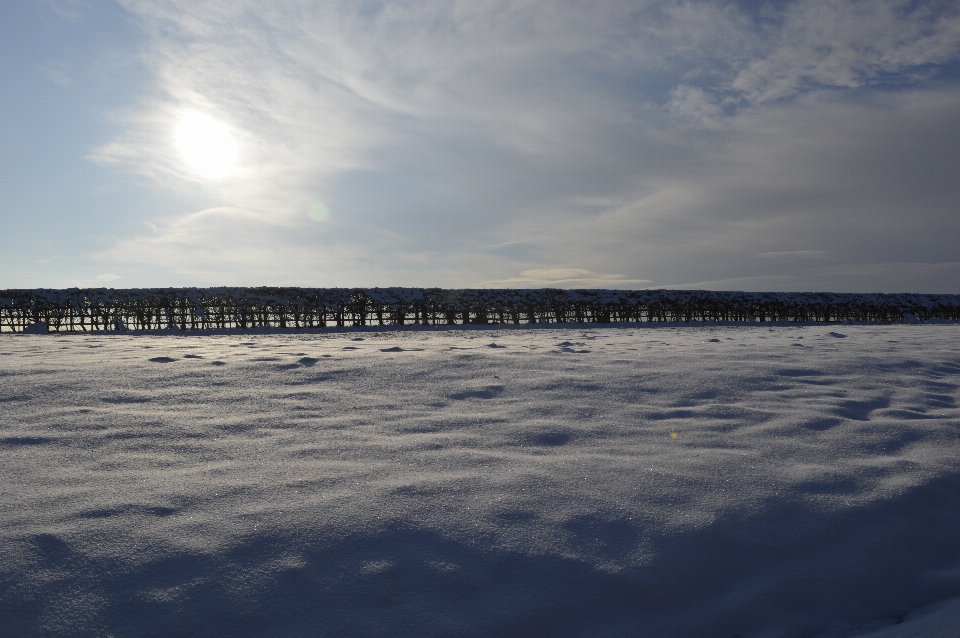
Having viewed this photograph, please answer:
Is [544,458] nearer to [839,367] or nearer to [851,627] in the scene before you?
[851,627]

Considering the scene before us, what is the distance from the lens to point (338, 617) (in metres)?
1.85

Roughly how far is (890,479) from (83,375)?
593 centimetres

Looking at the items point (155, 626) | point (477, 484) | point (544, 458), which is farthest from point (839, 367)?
point (155, 626)

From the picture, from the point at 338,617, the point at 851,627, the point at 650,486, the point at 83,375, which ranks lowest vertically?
the point at 851,627

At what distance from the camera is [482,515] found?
2.33 meters

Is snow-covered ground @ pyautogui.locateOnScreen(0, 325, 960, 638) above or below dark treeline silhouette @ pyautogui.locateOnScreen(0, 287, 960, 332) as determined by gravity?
below

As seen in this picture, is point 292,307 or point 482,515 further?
point 292,307

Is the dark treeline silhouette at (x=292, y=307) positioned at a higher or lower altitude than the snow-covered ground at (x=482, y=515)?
higher

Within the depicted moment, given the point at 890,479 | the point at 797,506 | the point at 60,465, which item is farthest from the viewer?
the point at 60,465

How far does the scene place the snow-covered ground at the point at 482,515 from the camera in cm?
190

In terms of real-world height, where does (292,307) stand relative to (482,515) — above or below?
above

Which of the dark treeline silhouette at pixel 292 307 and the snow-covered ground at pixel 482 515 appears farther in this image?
the dark treeline silhouette at pixel 292 307

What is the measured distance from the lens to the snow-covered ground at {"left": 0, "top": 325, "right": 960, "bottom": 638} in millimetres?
1900

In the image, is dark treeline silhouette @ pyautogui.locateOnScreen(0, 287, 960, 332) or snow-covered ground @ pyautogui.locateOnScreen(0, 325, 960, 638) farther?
dark treeline silhouette @ pyautogui.locateOnScreen(0, 287, 960, 332)
